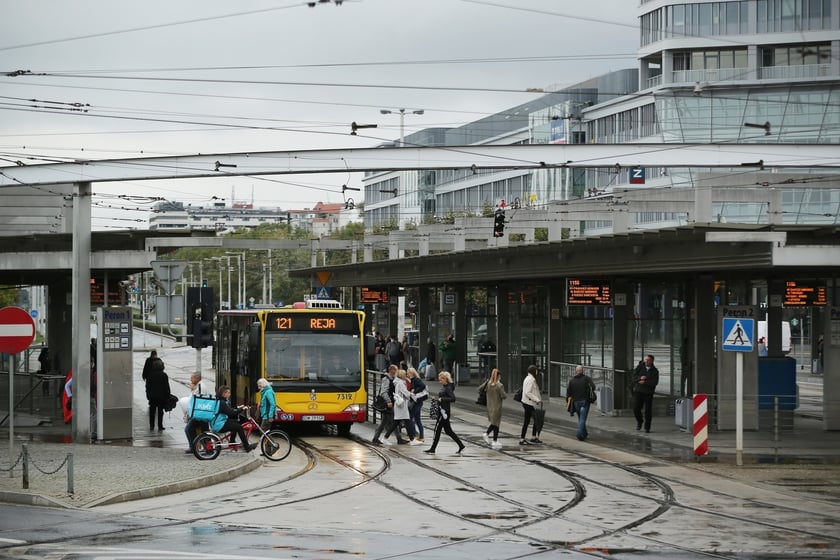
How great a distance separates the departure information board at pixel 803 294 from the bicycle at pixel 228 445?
45.6 feet

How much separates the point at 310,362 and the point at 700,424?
9.16m

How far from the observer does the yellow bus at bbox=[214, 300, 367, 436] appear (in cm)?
2895

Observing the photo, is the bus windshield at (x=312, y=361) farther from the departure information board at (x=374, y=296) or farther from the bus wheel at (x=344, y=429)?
the departure information board at (x=374, y=296)

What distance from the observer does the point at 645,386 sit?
30.0 meters

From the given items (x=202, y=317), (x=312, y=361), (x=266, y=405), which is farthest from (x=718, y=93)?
(x=266, y=405)

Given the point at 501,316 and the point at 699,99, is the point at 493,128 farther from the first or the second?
the point at 501,316

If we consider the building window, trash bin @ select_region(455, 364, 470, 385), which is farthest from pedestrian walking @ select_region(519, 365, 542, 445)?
the building window

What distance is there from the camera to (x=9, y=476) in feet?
64.4

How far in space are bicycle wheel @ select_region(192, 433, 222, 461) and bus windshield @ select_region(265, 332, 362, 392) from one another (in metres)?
5.75

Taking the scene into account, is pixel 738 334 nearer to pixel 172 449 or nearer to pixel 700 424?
pixel 700 424

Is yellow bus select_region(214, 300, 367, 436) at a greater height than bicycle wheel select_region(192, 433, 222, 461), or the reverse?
yellow bus select_region(214, 300, 367, 436)

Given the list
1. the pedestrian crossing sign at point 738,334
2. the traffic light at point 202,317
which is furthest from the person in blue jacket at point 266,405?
the pedestrian crossing sign at point 738,334

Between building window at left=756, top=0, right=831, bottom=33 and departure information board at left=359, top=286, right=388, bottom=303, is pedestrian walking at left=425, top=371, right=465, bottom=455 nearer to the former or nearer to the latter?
departure information board at left=359, top=286, right=388, bottom=303

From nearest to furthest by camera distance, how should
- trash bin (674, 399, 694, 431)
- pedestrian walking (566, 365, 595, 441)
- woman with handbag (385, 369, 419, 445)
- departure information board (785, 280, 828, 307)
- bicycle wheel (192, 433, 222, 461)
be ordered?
bicycle wheel (192, 433, 222, 461)
woman with handbag (385, 369, 419, 445)
pedestrian walking (566, 365, 595, 441)
trash bin (674, 399, 694, 431)
departure information board (785, 280, 828, 307)
